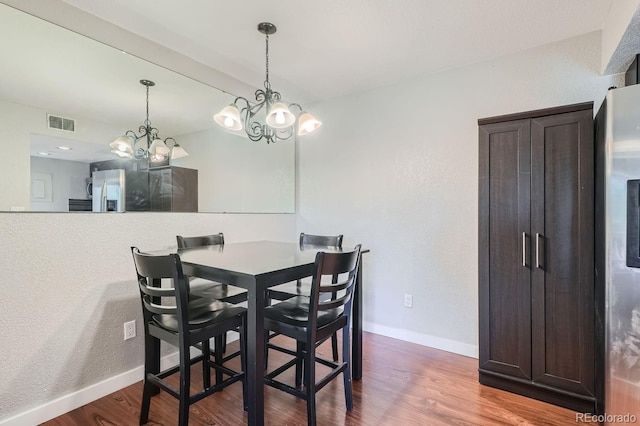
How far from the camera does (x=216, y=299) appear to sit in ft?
6.69

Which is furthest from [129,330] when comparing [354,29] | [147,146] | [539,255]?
[539,255]

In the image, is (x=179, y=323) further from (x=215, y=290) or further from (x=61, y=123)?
(x=61, y=123)

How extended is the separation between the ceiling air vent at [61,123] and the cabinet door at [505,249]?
105 inches

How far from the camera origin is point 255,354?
1.44 meters

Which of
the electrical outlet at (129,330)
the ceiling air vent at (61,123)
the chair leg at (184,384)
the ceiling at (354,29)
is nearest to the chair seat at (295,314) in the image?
the chair leg at (184,384)

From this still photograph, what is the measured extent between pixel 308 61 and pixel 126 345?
2.53 meters

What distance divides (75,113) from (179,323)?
150 centimetres

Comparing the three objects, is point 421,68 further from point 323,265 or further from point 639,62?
point 323,265

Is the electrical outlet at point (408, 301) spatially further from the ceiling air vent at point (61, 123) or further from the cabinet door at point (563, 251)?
the ceiling air vent at point (61, 123)

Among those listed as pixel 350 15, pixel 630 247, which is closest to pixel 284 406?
pixel 630 247

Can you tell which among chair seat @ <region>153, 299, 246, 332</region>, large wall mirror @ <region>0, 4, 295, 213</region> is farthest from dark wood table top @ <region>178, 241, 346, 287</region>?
large wall mirror @ <region>0, 4, 295, 213</region>

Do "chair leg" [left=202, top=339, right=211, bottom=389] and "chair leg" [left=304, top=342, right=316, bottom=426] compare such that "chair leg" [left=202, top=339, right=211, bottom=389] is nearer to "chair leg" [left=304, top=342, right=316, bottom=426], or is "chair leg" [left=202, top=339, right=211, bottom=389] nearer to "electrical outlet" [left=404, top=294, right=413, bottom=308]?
"chair leg" [left=304, top=342, right=316, bottom=426]

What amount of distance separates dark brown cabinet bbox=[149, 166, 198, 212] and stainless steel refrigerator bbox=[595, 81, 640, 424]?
2.71 metres

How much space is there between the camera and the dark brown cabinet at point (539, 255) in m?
1.88
